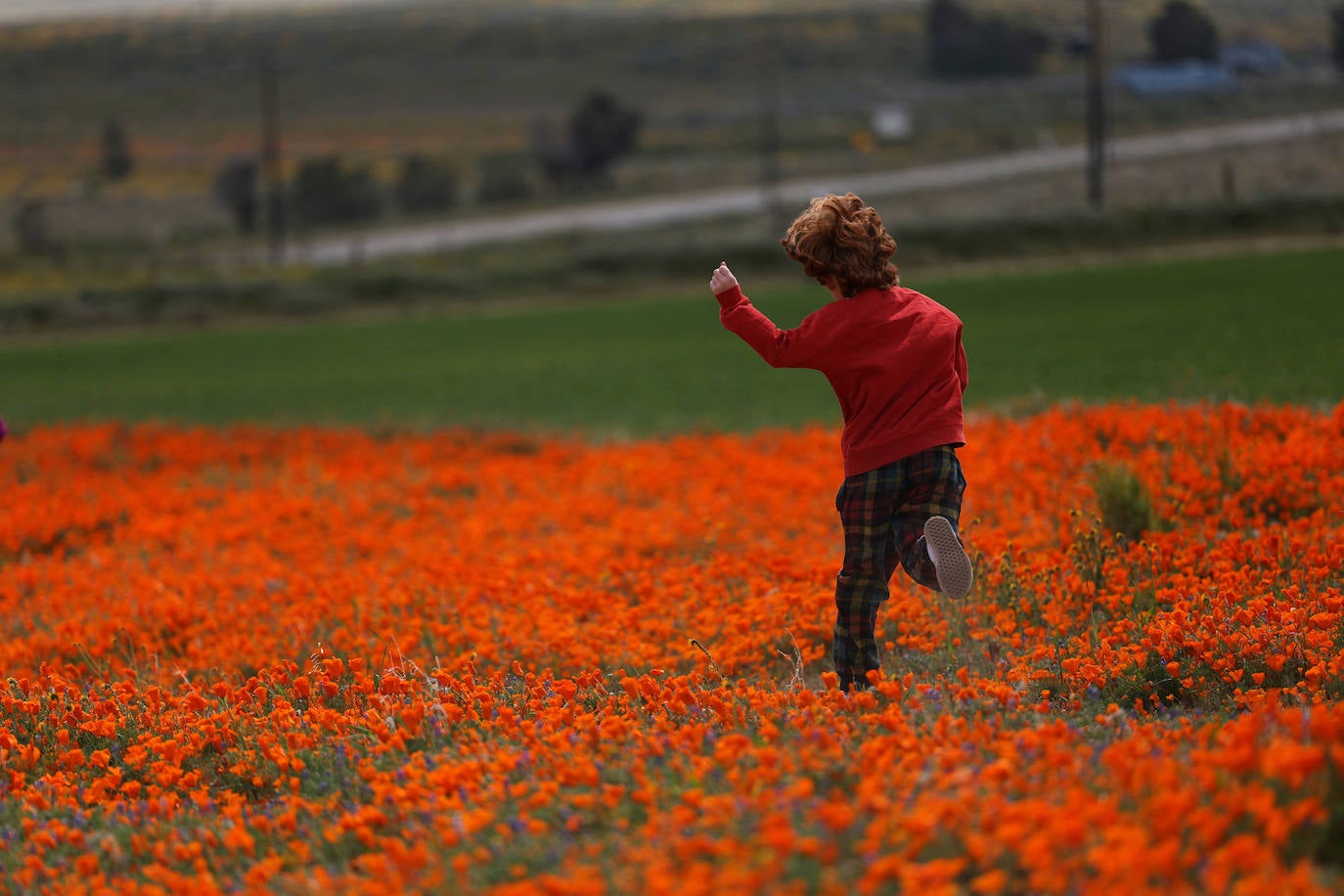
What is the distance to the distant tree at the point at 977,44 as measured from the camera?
47.3 meters

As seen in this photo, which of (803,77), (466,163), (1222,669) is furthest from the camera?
(803,77)

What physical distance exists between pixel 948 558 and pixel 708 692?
102cm

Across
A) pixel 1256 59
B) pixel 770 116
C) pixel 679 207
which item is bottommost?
pixel 679 207

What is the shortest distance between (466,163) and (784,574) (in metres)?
88.7

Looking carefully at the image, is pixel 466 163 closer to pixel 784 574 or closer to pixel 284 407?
pixel 284 407

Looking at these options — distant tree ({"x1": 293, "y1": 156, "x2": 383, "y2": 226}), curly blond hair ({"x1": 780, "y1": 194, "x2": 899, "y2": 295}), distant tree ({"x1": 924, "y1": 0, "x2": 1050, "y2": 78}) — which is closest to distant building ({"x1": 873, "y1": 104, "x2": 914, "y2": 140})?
distant tree ({"x1": 924, "y1": 0, "x2": 1050, "y2": 78})

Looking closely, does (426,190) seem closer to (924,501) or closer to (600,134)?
(600,134)

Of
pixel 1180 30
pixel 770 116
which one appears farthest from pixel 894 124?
pixel 1180 30

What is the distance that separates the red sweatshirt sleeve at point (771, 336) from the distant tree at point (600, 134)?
71.1 m

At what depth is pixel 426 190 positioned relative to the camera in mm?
72938

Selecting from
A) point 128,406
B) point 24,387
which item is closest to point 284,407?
point 128,406

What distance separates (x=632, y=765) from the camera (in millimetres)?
4000

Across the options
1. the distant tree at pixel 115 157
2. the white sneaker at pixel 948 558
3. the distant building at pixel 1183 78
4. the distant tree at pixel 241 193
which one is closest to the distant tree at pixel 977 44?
the distant building at pixel 1183 78

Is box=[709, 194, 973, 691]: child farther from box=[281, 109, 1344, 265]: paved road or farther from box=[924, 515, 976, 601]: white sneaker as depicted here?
box=[281, 109, 1344, 265]: paved road
